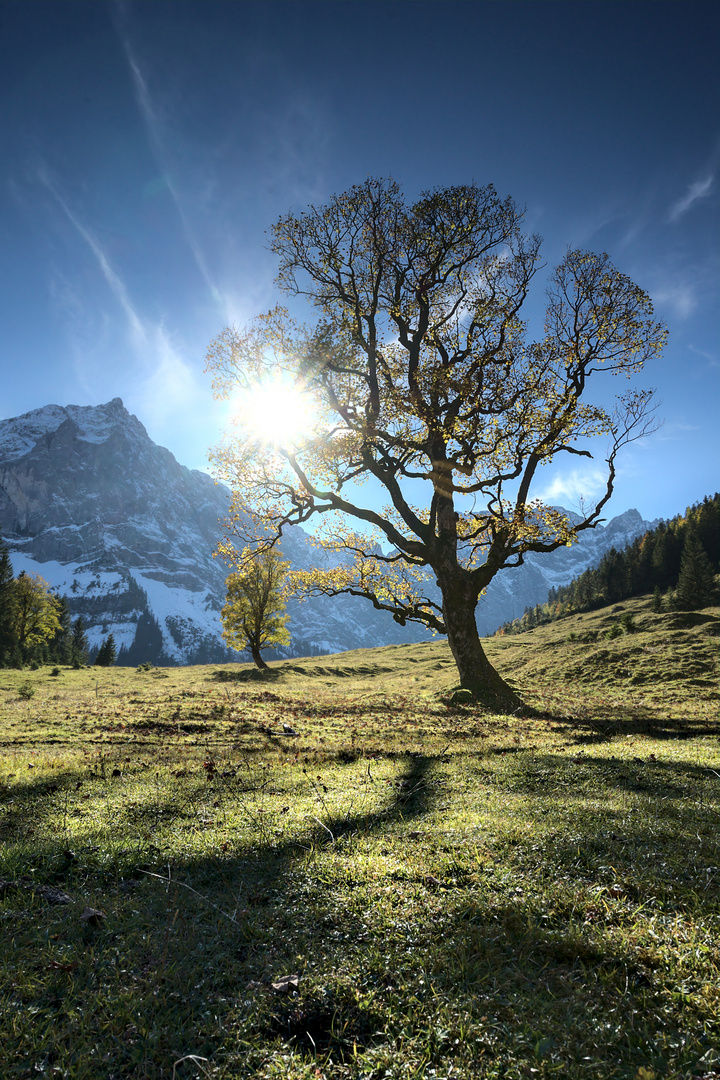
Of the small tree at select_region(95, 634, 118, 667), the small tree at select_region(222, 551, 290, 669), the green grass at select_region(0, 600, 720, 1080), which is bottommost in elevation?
the small tree at select_region(95, 634, 118, 667)

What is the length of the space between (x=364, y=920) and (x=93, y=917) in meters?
1.91

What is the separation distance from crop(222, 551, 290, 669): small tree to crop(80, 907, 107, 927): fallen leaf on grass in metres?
46.4

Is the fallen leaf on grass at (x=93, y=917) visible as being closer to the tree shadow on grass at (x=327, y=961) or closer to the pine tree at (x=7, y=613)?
the tree shadow on grass at (x=327, y=961)

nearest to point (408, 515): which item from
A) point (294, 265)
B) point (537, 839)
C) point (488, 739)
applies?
point (488, 739)

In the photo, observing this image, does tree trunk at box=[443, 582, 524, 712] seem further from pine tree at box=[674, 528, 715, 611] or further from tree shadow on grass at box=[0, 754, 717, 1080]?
pine tree at box=[674, 528, 715, 611]

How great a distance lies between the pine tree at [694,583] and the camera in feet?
261

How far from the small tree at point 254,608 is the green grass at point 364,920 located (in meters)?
42.6

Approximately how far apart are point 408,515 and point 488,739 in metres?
9.71

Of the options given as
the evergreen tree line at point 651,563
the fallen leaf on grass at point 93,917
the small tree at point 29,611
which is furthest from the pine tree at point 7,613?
the evergreen tree line at point 651,563

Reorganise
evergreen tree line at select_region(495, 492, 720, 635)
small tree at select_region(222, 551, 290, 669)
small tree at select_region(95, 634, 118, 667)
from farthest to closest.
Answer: evergreen tree line at select_region(495, 492, 720, 635), small tree at select_region(95, 634, 118, 667), small tree at select_region(222, 551, 290, 669)

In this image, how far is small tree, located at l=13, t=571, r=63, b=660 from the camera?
79250mm

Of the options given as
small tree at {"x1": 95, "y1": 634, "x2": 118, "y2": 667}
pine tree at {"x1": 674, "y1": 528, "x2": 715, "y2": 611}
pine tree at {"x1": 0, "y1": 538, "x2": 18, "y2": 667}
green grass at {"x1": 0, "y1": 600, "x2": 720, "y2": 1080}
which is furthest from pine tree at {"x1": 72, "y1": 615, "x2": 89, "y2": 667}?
pine tree at {"x1": 674, "y1": 528, "x2": 715, "y2": 611}

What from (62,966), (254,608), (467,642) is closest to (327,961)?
(62,966)

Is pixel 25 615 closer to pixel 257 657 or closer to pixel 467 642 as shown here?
pixel 257 657
